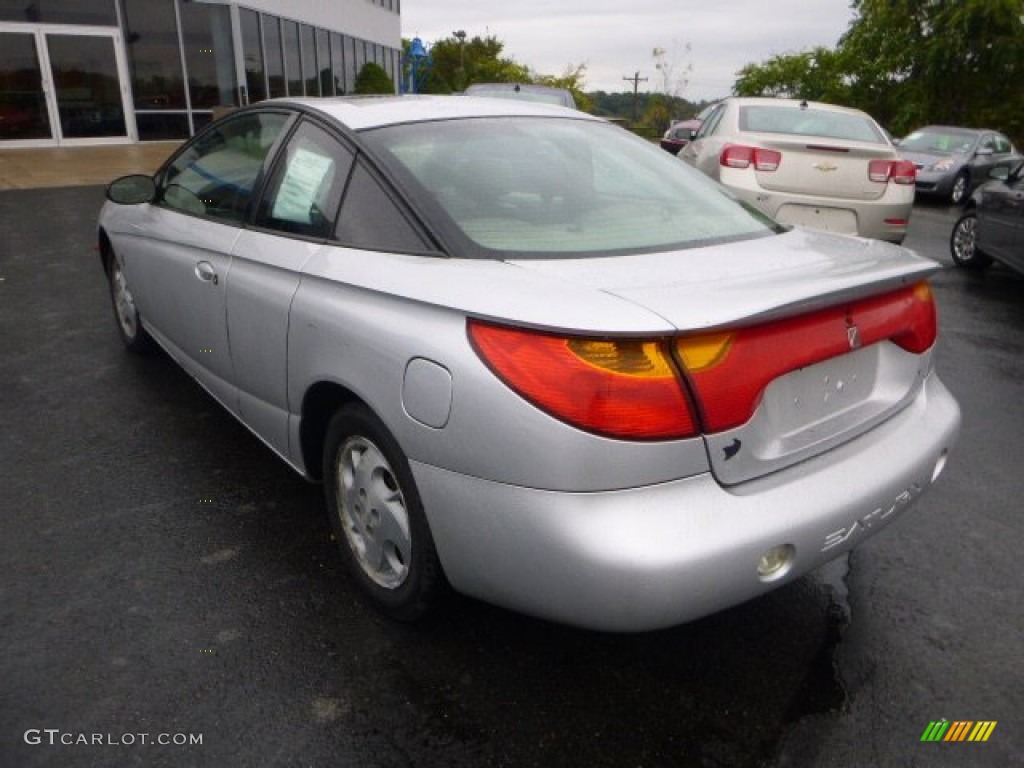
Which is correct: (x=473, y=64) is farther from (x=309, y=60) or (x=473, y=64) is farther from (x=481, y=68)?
(x=309, y=60)

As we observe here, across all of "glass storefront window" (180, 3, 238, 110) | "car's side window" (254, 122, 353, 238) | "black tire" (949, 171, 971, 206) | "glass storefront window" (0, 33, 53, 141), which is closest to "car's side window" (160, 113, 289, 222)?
"car's side window" (254, 122, 353, 238)

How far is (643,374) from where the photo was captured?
180 cm

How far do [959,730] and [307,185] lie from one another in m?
2.54

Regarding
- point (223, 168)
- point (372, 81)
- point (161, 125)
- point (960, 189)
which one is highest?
point (372, 81)

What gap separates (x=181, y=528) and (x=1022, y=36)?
105 ft

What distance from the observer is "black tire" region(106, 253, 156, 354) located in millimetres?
4660

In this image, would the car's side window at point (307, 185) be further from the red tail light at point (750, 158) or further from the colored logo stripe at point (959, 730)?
the red tail light at point (750, 158)

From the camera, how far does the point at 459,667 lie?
230 centimetres

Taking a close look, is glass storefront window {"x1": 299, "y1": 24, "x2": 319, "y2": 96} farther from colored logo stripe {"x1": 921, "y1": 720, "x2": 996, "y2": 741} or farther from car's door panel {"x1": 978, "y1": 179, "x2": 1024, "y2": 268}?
colored logo stripe {"x1": 921, "y1": 720, "x2": 996, "y2": 741}

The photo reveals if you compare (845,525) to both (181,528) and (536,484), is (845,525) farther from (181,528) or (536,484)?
(181,528)

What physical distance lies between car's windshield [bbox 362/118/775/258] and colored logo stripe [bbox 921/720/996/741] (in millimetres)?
1448

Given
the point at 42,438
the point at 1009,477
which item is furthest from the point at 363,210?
the point at 1009,477

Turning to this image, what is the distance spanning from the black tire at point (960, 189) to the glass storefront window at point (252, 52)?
52.6ft

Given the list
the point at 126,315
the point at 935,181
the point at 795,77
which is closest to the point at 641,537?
the point at 126,315
